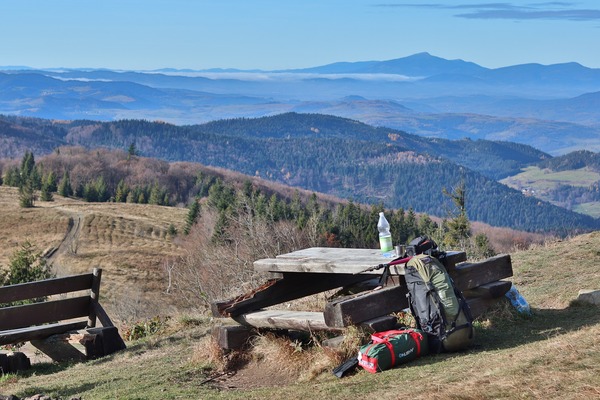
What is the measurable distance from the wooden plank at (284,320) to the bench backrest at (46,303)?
3017 mm

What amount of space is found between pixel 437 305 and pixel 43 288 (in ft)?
18.9

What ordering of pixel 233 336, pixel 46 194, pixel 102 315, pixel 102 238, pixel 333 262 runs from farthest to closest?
1. pixel 46 194
2. pixel 102 238
3. pixel 102 315
4. pixel 233 336
5. pixel 333 262

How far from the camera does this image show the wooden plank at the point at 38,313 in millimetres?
11422

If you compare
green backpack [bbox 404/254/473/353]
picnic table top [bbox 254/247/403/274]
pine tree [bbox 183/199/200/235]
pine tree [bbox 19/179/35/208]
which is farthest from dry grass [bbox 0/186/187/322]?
green backpack [bbox 404/254/473/353]

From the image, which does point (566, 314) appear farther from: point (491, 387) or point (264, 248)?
point (264, 248)

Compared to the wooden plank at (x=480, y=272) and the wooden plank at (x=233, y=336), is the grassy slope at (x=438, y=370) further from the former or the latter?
the wooden plank at (x=480, y=272)

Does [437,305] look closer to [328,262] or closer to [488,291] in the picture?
[328,262]

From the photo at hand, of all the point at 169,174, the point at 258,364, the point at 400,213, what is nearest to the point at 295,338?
the point at 258,364

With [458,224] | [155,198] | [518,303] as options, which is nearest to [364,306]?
[518,303]

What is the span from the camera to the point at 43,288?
458 inches

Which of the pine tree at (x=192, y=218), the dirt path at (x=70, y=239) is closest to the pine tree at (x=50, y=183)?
the dirt path at (x=70, y=239)

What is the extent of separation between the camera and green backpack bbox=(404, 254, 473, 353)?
8617 millimetres

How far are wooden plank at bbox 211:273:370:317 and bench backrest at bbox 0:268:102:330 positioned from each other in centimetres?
277

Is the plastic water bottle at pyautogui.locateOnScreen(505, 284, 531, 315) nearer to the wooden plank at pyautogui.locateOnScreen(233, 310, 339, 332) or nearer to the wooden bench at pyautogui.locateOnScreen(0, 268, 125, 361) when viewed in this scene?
the wooden plank at pyautogui.locateOnScreen(233, 310, 339, 332)
